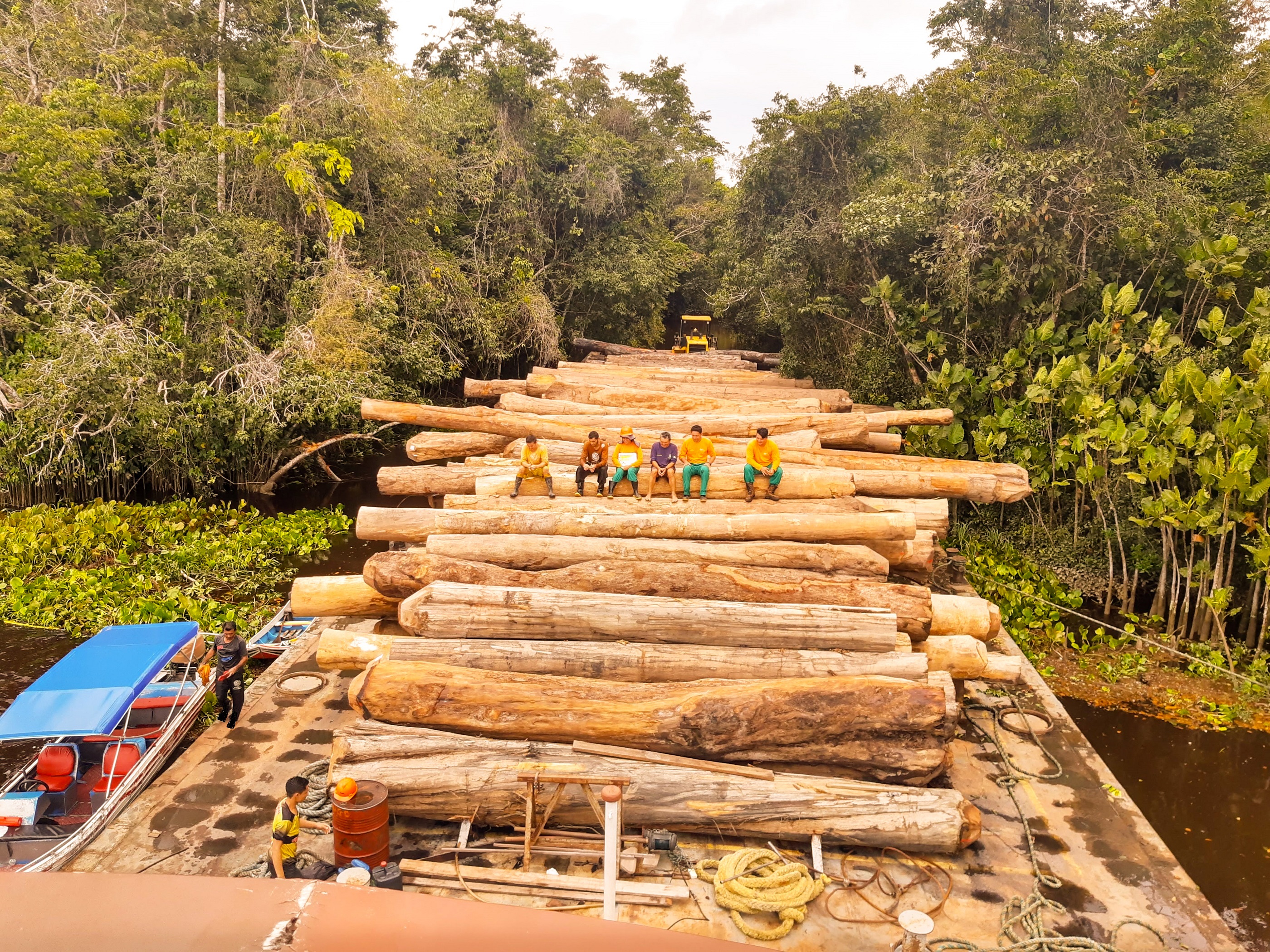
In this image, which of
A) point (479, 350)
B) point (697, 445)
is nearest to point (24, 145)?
point (479, 350)

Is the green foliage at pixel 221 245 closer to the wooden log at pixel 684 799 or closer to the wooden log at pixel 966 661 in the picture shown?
the wooden log at pixel 684 799

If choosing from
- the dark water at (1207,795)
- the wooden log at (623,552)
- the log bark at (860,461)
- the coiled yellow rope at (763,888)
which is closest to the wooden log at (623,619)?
the wooden log at (623,552)

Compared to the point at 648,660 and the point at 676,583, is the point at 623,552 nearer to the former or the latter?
the point at 676,583

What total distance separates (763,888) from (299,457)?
14351mm

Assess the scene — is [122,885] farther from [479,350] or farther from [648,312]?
[648,312]

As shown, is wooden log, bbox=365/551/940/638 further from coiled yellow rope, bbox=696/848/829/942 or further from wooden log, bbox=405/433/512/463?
wooden log, bbox=405/433/512/463

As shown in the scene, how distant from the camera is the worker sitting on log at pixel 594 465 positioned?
9141 millimetres

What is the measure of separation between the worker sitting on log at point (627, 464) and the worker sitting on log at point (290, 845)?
14.8 ft

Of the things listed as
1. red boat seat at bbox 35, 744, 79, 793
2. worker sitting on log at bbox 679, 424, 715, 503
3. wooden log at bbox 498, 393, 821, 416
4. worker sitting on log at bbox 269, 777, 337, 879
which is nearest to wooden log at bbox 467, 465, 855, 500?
worker sitting on log at bbox 679, 424, 715, 503

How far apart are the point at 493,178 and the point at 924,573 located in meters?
18.0

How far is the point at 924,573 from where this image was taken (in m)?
8.86

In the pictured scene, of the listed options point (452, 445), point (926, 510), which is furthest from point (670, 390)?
point (926, 510)

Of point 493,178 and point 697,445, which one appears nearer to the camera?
point 697,445

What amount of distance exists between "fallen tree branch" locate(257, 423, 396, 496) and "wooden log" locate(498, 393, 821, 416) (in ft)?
13.7
